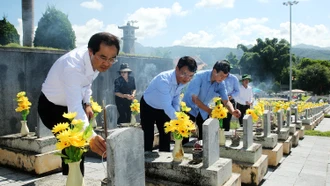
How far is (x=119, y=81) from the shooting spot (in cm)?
741

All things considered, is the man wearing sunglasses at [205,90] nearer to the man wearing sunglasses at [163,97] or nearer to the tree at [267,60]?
the man wearing sunglasses at [163,97]

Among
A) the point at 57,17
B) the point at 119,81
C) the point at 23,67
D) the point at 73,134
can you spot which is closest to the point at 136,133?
the point at 73,134

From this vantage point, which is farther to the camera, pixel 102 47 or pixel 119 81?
pixel 119 81

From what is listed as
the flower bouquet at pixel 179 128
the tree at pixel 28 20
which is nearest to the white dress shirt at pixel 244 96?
the flower bouquet at pixel 179 128

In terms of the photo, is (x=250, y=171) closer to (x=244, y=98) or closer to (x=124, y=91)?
(x=244, y=98)

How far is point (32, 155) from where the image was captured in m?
4.64

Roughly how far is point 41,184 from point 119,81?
14.8 ft

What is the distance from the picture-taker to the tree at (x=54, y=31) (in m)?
13.4

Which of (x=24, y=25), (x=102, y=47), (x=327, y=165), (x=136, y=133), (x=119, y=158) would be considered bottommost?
(x=327, y=165)

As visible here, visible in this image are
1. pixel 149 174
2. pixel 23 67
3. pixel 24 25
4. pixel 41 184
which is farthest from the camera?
pixel 24 25

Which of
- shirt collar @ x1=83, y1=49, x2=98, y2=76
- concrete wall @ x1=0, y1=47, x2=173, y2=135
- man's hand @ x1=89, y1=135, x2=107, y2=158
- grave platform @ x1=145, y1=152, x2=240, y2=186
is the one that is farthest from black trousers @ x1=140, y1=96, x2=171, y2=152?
concrete wall @ x1=0, y1=47, x2=173, y2=135

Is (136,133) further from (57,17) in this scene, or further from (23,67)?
(57,17)

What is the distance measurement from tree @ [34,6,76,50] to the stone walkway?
30.2 ft

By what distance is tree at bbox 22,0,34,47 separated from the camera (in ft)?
44.1
